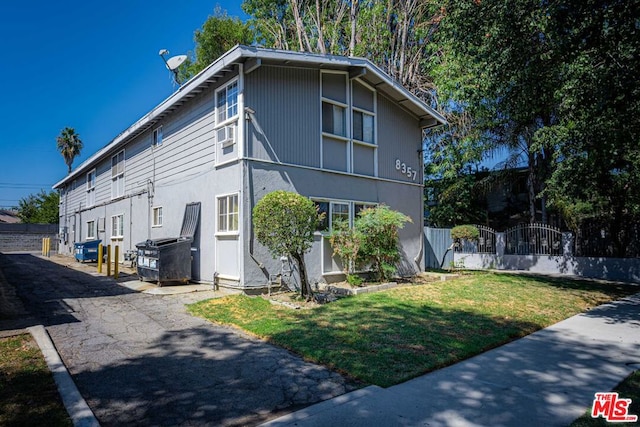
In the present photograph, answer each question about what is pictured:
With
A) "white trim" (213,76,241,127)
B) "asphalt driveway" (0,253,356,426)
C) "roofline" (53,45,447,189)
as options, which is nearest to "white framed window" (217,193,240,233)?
"white trim" (213,76,241,127)

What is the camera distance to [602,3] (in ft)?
25.1

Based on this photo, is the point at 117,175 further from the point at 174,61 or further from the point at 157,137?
the point at 174,61

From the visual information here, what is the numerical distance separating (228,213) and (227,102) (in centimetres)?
291

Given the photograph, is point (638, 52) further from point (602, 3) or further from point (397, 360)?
point (397, 360)

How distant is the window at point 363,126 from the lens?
12.0 metres

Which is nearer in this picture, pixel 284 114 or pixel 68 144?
pixel 284 114

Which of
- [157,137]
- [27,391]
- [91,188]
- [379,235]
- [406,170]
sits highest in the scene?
[157,137]

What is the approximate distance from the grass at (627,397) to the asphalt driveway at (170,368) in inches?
83.1

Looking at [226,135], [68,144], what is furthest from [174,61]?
[68,144]

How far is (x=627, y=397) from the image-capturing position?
3904 millimetres

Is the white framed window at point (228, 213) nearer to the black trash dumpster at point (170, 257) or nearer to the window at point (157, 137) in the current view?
the black trash dumpster at point (170, 257)

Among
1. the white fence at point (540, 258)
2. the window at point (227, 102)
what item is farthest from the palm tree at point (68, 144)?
the white fence at point (540, 258)

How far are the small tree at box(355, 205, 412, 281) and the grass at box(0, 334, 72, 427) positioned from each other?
7464mm

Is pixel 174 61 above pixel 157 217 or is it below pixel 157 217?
above
